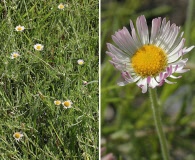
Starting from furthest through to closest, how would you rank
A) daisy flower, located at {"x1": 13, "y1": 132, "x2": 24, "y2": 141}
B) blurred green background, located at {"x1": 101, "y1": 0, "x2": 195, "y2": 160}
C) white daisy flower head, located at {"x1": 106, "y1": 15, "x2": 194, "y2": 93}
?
blurred green background, located at {"x1": 101, "y1": 0, "x2": 195, "y2": 160}, daisy flower, located at {"x1": 13, "y1": 132, "x2": 24, "y2": 141}, white daisy flower head, located at {"x1": 106, "y1": 15, "x2": 194, "y2": 93}

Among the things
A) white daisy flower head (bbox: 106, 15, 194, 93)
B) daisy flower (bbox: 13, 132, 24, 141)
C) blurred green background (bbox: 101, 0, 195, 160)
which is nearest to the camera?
white daisy flower head (bbox: 106, 15, 194, 93)

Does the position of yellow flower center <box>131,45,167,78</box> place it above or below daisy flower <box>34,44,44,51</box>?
below

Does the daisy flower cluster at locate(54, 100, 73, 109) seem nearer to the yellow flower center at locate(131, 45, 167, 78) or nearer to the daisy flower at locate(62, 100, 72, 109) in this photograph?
the daisy flower at locate(62, 100, 72, 109)

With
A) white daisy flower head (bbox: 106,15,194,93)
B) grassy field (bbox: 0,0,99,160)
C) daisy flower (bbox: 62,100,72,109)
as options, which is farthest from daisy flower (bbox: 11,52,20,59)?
white daisy flower head (bbox: 106,15,194,93)

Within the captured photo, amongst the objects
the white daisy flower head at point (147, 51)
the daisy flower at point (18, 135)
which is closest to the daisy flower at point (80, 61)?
the daisy flower at point (18, 135)

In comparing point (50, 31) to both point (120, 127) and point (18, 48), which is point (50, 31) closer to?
point (18, 48)

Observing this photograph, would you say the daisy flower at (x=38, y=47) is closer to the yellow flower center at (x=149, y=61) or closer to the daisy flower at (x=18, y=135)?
the daisy flower at (x=18, y=135)

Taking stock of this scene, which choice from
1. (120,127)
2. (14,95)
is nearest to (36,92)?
(14,95)
